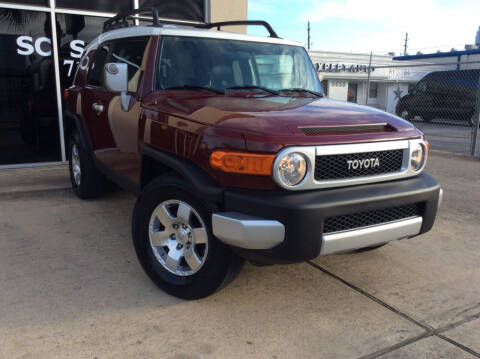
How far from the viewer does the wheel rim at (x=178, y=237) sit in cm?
→ 281

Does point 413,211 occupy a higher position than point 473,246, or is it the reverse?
point 413,211

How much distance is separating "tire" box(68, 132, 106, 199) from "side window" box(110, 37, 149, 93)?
1230 millimetres

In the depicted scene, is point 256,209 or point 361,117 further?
point 361,117

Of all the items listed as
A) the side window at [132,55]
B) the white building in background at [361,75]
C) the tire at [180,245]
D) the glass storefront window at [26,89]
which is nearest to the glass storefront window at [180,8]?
the glass storefront window at [26,89]

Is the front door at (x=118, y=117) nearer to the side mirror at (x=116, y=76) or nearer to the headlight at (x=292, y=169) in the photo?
the side mirror at (x=116, y=76)

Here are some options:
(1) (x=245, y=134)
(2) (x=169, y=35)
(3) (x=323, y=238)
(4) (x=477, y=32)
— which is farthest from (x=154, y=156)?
(4) (x=477, y=32)

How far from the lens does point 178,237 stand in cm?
297

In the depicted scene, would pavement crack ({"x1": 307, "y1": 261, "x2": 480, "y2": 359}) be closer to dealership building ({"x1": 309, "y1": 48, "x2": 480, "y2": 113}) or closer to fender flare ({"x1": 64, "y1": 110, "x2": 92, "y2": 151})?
fender flare ({"x1": 64, "y1": 110, "x2": 92, "y2": 151})

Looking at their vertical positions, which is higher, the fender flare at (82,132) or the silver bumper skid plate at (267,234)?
the fender flare at (82,132)

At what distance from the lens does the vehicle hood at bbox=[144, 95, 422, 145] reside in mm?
2547

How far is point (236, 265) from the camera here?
9.08 ft

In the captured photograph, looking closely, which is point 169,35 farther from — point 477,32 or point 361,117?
point 477,32

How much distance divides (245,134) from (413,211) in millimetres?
1302

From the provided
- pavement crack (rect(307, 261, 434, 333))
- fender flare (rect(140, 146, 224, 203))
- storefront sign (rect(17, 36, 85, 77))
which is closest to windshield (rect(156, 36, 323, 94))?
fender flare (rect(140, 146, 224, 203))
